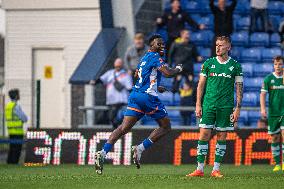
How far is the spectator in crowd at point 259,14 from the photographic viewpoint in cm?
2858

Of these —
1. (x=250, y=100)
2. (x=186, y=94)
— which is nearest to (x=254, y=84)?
(x=250, y=100)

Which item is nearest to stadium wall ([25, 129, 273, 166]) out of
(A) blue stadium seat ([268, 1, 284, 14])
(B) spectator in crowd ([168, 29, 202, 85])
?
(B) spectator in crowd ([168, 29, 202, 85])

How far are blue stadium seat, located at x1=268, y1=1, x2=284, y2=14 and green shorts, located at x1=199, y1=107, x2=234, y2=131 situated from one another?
14.6 meters

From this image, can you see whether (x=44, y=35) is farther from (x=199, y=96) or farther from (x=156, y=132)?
(x=199, y=96)

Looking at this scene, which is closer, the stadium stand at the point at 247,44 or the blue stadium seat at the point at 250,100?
the blue stadium seat at the point at 250,100

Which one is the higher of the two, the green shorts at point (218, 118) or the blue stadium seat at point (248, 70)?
the blue stadium seat at point (248, 70)

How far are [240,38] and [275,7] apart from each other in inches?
75.5

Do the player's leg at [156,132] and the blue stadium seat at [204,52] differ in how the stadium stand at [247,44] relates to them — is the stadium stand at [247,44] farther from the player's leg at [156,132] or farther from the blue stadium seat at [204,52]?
the player's leg at [156,132]

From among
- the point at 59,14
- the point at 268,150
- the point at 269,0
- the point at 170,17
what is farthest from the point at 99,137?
the point at 269,0

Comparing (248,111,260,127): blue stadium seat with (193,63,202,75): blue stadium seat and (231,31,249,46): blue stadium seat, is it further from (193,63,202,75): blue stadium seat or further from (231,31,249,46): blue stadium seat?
(231,31,249,46): blue stadium seat

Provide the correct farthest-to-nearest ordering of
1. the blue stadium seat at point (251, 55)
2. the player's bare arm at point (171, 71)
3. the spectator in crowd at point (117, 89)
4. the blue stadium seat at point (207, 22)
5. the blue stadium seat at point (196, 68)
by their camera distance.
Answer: the blue stadium seat at point (207, 22)
the blue stadium seat at point (251, 55)
the blue stadium seat at point (196, 68)
the spectator in crowd at point (117, 89)
the player's bare arm at point (171, 71)

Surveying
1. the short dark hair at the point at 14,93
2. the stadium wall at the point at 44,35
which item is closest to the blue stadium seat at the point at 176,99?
the stadium wall at the point at 44,35

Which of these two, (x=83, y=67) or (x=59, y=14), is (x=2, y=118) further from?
(x=83, y=67)

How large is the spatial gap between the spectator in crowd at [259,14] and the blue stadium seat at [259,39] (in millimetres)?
239
